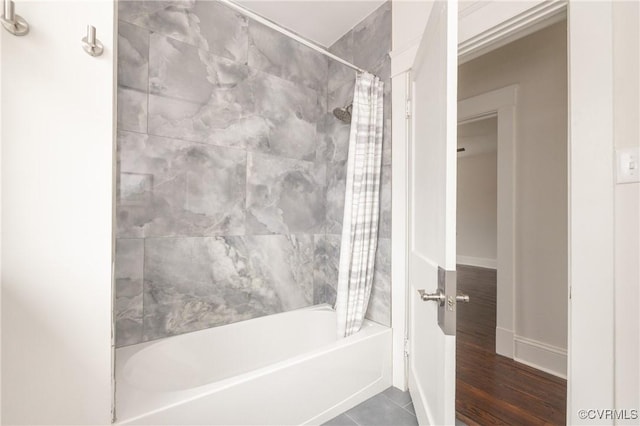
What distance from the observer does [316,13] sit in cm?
200

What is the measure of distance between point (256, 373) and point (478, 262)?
20.7 feet

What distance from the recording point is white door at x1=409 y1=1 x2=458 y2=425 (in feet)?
3.09

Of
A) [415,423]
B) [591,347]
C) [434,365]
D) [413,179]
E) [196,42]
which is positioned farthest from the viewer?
[196,42]

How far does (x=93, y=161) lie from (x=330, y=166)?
1.72m

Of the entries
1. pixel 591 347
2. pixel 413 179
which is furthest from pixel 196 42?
pixel 591 347

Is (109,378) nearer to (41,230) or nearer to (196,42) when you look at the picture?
(41,230)

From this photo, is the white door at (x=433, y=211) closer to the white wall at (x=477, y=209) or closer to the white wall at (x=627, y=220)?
the white wall at (x=627, y=220)

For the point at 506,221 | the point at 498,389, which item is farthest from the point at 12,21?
the point at 506,221

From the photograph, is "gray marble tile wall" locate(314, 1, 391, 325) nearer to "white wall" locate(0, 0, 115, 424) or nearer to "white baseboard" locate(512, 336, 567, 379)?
"white baseboard" locate(512, 336, 567, 379)

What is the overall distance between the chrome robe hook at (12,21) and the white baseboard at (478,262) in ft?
23.0

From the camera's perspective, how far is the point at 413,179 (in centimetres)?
161

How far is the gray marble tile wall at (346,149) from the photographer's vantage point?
1849 mm

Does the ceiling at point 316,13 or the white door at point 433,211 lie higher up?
the ceiling at point 316,13

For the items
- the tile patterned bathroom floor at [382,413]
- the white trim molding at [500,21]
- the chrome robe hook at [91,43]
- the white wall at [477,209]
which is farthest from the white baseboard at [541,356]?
the white wall at [477,209]
